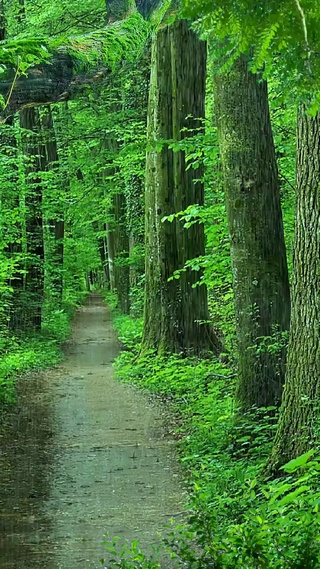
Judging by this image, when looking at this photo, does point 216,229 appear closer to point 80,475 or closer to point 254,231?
point 254,231

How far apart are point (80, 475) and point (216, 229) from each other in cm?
429

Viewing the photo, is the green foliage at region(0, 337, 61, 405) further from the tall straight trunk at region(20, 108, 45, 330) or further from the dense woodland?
the tall straight trunk at region(20, 108, 45, 330)

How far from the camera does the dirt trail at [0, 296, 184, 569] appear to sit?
6.24m

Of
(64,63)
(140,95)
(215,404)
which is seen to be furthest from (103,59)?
(140,95)

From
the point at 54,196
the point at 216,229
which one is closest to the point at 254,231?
the point at 216,229

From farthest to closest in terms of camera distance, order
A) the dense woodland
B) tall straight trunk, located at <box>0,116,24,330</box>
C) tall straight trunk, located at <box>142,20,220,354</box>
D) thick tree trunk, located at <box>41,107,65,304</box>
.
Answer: thick tree trunk, located at <box>41,107,65,304</box>
tall straight trunk, located at <box>142,20,220,354</box>
tall straight trunk, located at <box>0,116,24,330</box>
the dense woodland

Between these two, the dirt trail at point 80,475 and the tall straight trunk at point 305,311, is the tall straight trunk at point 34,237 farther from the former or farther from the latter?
the tall straight trunk at point 305,311

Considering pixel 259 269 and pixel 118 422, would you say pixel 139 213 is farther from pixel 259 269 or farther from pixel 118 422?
pixel 259 269

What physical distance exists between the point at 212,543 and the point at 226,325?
28.5 feet

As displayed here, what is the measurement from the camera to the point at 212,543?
14.9ft

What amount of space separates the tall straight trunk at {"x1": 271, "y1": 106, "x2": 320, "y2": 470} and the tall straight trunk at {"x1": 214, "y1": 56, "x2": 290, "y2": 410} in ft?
6.69

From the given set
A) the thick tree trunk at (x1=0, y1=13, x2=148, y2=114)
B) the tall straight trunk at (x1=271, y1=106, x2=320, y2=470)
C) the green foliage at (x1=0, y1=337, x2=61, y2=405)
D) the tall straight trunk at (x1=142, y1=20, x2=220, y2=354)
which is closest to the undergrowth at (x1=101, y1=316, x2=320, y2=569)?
the tall straight trunk at (x1=271, y1=106, x2=320, y2=470)

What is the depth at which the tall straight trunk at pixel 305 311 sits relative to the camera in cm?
600

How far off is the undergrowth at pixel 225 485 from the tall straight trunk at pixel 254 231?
0.57m
